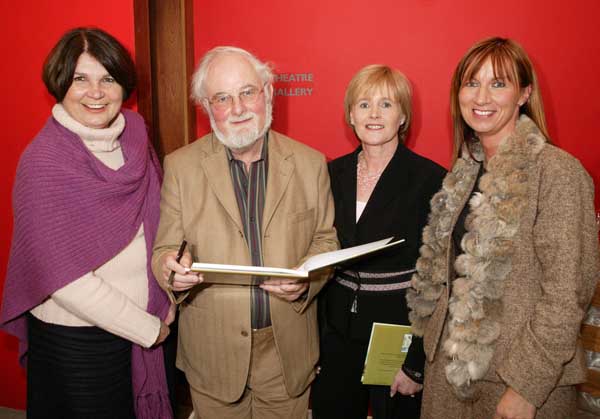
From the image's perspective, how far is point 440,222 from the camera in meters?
1.72

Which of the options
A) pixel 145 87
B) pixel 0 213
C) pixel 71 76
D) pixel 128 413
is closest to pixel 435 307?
pixel 128 413

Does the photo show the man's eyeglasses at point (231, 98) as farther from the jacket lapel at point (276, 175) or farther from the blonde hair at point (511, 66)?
the blonde hair at point (511, 66)

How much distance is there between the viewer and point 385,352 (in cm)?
188

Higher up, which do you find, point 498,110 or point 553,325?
point 498,110

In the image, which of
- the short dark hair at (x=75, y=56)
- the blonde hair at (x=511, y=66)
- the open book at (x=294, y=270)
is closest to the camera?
the open book at (x=294, y=270)

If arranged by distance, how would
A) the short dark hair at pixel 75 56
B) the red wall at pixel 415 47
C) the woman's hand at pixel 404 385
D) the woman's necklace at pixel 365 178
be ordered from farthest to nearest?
the red wall at pixel 415 47, the woman's necklace at pixel 365 178, the woman's hand at pixel 404 385, the short dark hair at pixel 75 56

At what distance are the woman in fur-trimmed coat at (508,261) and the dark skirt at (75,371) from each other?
4.29 ft

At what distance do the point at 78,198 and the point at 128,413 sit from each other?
102 cm

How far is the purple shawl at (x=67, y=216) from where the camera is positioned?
5.15 ft

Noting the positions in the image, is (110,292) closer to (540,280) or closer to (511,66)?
(540,280)

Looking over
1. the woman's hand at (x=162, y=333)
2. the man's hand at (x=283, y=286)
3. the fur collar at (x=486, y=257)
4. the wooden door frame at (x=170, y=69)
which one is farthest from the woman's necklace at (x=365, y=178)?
the wooden door frame at (x=170, y=69)

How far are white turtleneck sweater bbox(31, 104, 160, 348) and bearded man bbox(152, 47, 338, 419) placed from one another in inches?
5.3

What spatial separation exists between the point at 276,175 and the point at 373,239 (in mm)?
516

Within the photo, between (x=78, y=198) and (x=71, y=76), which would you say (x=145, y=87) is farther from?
(x=78, y=198)
